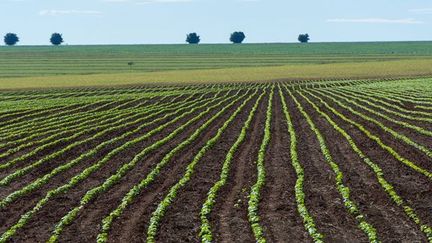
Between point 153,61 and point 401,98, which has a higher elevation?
point 153,61

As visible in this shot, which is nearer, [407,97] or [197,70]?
[407,97]

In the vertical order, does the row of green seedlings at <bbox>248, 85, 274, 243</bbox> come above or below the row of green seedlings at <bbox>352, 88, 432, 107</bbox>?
below

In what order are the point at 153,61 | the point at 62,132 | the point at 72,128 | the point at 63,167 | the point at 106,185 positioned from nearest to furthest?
1. the point at 106,185
2. the point at 63,167
3. the point at 62,132
4. the point at 72,128
5. the point at 153,61

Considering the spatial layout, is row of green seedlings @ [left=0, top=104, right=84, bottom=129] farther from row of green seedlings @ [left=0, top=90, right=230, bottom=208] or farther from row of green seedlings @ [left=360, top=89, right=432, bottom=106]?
row of green seedlings @ [left=360, top=89, right=432, bottom=106]

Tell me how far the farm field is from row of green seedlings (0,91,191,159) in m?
0.10

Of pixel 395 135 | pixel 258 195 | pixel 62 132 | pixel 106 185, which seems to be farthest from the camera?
pixel 62 132

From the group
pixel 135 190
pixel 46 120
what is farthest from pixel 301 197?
pixel 46 120

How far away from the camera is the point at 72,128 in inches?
1212

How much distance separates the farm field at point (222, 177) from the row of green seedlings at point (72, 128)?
0.34ft

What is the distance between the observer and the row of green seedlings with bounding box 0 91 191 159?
85.0 feet

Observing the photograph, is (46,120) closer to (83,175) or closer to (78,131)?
(78,131)

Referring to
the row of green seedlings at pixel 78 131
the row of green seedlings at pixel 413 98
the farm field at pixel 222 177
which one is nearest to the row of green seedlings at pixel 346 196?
the farm field at pixel 222 177

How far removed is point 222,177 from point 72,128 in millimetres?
14841

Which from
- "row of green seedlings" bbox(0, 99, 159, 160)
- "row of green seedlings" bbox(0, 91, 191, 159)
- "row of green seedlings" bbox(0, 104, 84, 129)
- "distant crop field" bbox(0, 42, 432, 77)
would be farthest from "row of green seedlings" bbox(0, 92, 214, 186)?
"distant crop field" bbox(0, 42, 432, 77)
